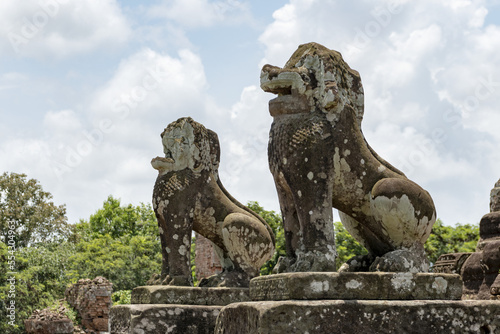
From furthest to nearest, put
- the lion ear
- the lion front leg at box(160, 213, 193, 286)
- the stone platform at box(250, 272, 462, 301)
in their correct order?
the lion ear < the lion front leg at box(160, 213, 193, 286) < the stone platform at box(250, 272, 462, 301)

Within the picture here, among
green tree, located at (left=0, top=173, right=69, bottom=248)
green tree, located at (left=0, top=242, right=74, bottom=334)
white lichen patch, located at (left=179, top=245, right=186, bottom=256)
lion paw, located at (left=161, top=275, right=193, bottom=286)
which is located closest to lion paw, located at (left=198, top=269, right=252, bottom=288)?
lion paw, located at (left=161, top=275, right=193, bottom=286)

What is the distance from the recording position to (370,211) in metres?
5.68

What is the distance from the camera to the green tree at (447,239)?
25875 millimetres

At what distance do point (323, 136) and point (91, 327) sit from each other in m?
15.3

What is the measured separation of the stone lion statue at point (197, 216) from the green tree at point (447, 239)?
18.6 meters

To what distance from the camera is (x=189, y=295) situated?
781 centimetres

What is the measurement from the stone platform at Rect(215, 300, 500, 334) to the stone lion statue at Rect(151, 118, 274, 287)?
296 centimetres

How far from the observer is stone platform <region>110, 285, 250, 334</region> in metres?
7.48

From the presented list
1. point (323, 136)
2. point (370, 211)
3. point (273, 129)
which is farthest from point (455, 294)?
point (273, 129)

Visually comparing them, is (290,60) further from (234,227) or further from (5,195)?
(5,195)

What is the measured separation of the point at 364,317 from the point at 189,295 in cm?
338

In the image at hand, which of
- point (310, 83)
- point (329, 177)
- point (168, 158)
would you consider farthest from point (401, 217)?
point (168, 158)

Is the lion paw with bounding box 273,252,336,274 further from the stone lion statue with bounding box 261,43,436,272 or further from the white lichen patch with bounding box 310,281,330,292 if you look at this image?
the white lichen patch with bounding box 310,281,330,292

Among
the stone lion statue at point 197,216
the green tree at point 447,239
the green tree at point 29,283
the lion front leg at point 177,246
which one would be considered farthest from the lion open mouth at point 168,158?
the green tree at point 447,239
